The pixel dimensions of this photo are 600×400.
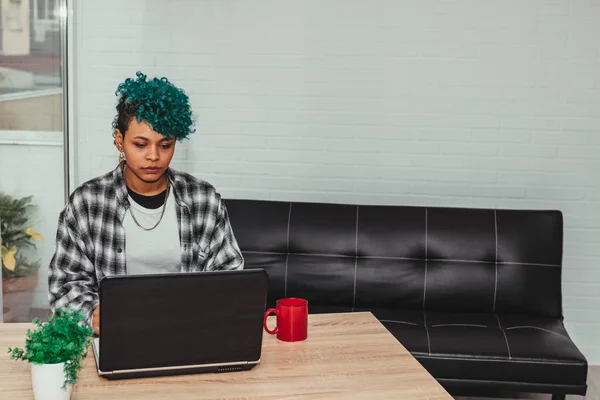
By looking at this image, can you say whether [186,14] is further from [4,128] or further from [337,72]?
[4,128]

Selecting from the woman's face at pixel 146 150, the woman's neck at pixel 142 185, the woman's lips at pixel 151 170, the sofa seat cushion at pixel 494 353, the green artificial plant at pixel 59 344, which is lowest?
the sofa seat cushion at pixel 494 353

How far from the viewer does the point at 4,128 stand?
11.9 ft

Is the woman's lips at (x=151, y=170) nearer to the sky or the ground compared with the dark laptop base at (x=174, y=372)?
nearer to the sky

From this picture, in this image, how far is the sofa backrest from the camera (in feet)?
10.7

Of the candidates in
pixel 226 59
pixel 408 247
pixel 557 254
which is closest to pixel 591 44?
pixel 557 254

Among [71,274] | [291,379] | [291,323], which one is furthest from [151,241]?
[291,379]

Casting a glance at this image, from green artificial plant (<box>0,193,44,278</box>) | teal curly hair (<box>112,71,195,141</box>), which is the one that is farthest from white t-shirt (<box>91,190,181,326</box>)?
green artificial plant (<box>0,193,44,278</box>)

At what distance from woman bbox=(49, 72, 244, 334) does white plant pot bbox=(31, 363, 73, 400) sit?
1.39ft

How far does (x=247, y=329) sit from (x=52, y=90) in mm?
2427

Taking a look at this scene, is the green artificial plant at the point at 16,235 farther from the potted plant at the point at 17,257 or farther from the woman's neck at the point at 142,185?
the woman's neck at the point at 142,185

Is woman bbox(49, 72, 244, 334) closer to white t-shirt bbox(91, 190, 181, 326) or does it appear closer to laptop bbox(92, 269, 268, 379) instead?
white t-shirt bbox(91, 190, 181, 326)

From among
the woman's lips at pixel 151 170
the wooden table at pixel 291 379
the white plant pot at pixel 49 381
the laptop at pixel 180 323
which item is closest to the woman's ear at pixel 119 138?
the woman's lips at pixel 151 170

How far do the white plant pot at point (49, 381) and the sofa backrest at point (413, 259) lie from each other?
1842 millimetres

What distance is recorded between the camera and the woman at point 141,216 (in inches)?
79.8
